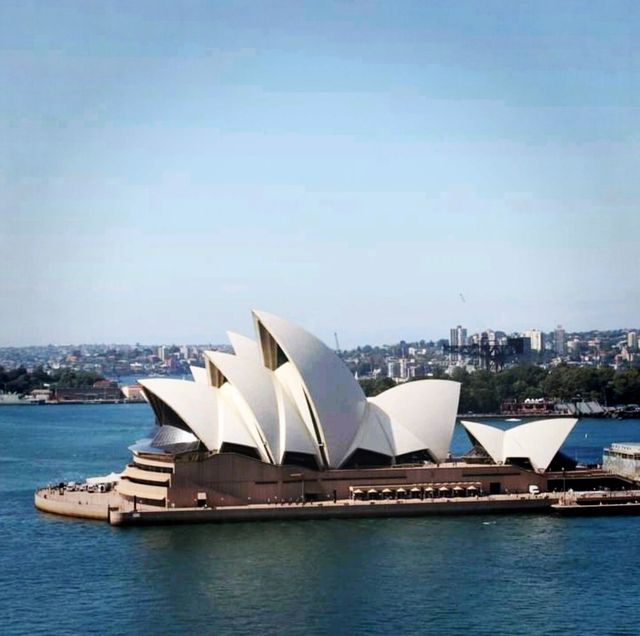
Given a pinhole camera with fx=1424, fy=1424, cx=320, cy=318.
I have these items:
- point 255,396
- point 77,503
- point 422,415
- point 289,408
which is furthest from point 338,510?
point 77,503

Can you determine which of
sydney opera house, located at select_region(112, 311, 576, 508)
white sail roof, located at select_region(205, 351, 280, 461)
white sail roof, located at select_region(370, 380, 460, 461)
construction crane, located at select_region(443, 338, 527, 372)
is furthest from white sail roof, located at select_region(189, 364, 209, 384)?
construction crane, located at select_region(443, 338, 527, 372)

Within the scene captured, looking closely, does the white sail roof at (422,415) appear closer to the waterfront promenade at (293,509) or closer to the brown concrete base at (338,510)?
the waterfront promenade at (293,509)

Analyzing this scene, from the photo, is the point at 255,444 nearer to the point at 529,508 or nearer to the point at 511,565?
the point at 529,508

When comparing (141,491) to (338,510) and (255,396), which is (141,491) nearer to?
(255,396)

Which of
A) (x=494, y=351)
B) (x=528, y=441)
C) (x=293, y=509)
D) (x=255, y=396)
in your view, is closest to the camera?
(x=293, y=509)

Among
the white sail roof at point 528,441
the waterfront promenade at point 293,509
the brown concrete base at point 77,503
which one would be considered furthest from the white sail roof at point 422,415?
the brown concrete base at point 77,503

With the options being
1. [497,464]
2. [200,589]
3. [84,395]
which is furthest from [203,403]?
[84,395]

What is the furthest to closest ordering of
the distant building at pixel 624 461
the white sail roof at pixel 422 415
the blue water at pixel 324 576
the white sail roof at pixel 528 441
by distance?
the distant building at pixel 624 461 < the white sail roof at pixel 528 441 < the white sail roof at pixel 422 415 < the blue water at pixel 324 576
